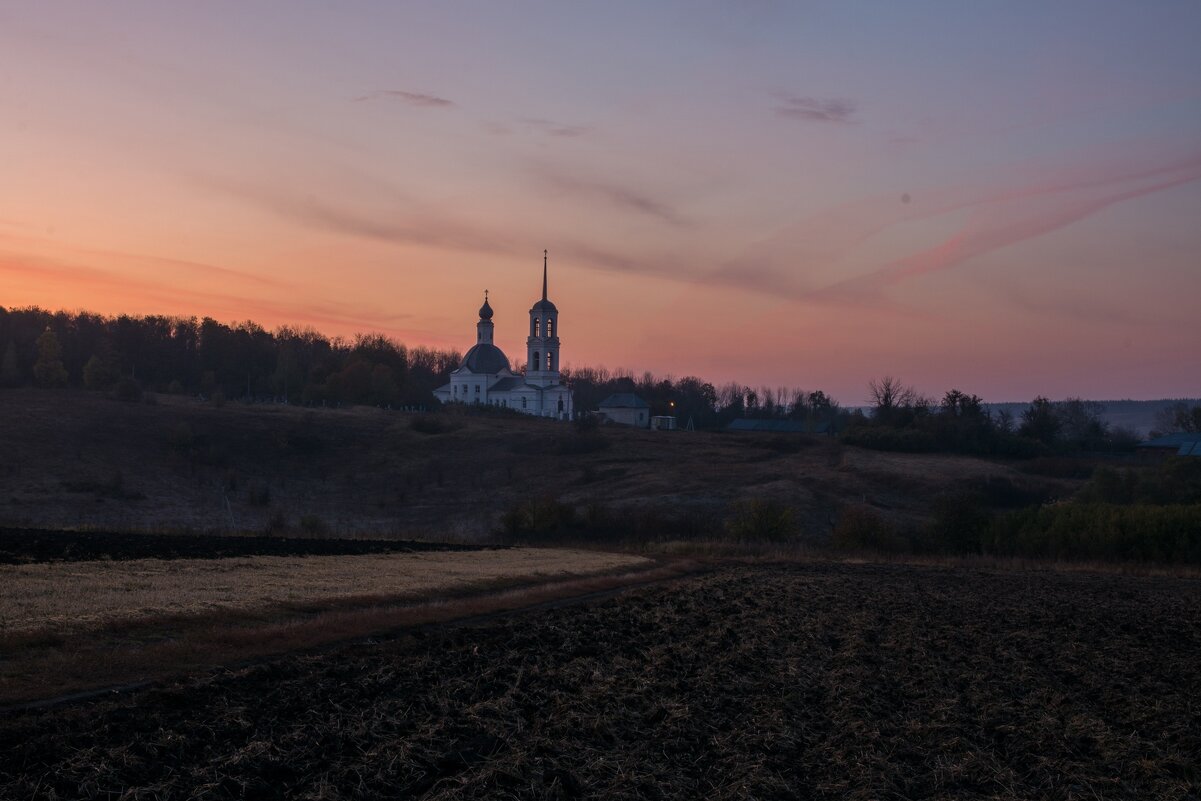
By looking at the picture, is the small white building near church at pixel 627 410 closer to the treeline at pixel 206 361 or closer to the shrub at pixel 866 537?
the treeline at pixel 206 361

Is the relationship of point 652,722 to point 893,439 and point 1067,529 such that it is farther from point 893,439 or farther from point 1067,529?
point 893,439

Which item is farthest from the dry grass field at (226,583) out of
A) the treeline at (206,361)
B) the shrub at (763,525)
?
the treeline at (206,361)

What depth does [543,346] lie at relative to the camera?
170 metres

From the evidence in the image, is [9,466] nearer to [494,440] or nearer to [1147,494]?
[494,440]

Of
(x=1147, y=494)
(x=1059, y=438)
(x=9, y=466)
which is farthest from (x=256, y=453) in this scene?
(x=1059, y=438)

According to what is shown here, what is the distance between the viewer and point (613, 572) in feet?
151

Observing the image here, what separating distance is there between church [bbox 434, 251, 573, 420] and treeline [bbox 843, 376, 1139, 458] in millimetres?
54568

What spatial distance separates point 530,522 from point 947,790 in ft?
201

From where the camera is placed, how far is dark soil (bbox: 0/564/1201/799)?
41.2 feet

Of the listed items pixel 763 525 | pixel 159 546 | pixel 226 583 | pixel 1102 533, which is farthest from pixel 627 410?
pixel 226 583

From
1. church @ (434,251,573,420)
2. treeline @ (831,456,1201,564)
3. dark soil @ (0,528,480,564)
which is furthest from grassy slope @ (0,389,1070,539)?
church @ (434,251,573,420)

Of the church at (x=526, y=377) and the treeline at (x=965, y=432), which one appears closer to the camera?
the treeline at (x=965, y=432)

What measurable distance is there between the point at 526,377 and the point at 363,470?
65.4 metres

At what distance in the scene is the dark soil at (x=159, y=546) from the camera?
38594 millimetres
